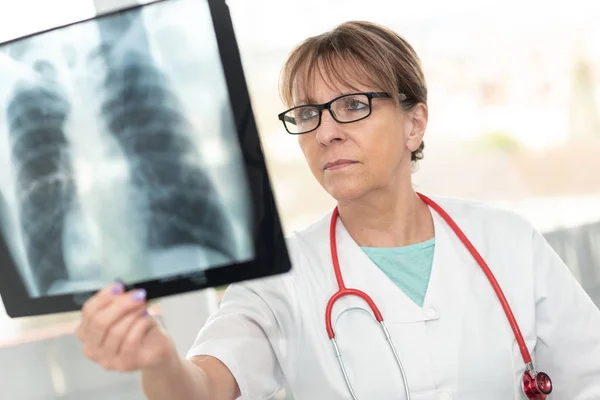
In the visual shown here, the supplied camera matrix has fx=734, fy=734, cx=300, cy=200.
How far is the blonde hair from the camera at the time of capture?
1189 millimetres

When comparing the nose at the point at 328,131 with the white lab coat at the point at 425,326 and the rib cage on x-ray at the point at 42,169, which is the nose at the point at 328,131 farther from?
the rib cage on x-ray at the point at 42,169

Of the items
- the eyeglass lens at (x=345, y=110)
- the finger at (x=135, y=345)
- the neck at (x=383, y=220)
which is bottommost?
the neck at (x=383, y=220)

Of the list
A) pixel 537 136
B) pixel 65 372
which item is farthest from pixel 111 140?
pixel 537 136

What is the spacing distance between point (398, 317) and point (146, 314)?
508 mm

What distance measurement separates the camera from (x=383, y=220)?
1.25 m

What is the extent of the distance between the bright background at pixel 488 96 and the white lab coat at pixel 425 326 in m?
0.65

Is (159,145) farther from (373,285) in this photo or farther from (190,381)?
(373,285)

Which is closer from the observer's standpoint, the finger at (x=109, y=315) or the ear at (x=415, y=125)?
the finger at (x=109, y=315)

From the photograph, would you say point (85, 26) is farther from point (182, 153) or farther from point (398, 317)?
point (398, 317)

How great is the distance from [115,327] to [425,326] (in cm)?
58

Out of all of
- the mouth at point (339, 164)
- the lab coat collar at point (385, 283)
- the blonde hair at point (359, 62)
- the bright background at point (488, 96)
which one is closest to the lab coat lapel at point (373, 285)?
the lab coat collar at point (385, 283)

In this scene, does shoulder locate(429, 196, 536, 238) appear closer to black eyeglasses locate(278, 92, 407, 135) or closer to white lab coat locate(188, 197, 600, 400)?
white lab coat locate(188, 197, 600, 400)

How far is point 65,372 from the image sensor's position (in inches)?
68.6

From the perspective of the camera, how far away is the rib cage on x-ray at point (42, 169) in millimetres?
801
